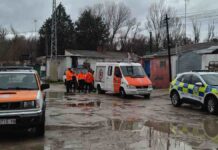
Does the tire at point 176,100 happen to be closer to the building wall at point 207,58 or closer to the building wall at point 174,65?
the building wall at point 207,58

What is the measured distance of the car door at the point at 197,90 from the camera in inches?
550

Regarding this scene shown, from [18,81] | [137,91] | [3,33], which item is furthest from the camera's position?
[3,33]

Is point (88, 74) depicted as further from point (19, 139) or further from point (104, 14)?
point (104, 14)

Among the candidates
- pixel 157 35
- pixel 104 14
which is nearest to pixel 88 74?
pixel 157 35

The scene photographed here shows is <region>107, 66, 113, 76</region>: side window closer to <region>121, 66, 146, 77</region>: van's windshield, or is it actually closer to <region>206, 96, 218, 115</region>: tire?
<region>121, 66, 146, 77</region>: van's windshield

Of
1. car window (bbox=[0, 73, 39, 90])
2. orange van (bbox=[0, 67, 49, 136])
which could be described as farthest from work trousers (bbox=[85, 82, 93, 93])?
orange van (bbox=[0, 67, 49, 136])

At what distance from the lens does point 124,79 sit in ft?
66.3

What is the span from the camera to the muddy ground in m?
7.97

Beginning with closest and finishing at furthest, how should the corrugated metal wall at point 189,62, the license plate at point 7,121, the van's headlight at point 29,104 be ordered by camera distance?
the license plate at point 7,121 → the van's headlight at point 29,104 → the corrugated metal wall at point 189,62

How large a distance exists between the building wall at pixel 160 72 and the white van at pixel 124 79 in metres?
7.06

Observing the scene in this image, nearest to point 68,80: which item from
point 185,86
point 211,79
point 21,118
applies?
point 185,86

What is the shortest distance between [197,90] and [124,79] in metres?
6.57

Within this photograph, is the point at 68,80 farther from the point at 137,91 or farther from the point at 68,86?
the point at 137,91

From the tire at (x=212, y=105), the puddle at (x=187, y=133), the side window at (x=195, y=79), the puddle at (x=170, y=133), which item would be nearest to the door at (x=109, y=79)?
the side window at (x=195, y=79)
